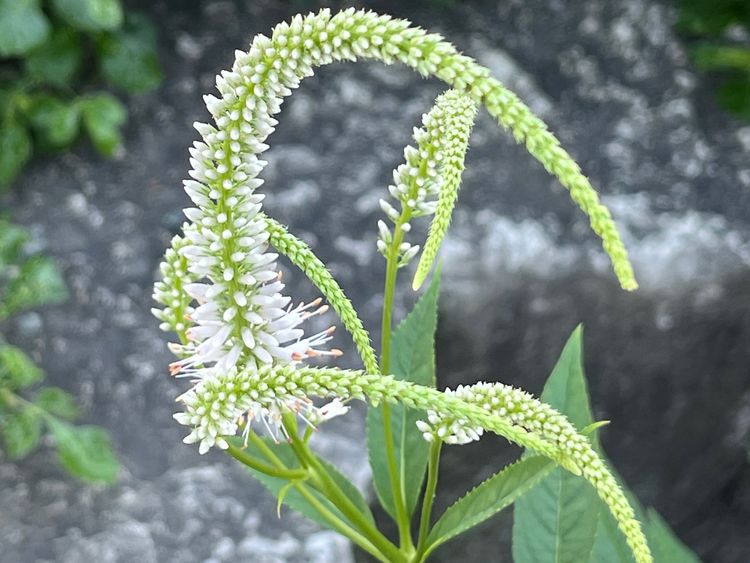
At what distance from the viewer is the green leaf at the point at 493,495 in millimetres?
315

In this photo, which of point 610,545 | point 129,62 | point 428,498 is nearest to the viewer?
point 428,498

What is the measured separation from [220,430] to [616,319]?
0.79 meters

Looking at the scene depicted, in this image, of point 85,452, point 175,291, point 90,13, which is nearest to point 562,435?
point 175,291

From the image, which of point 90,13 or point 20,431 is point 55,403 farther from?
point 90,13

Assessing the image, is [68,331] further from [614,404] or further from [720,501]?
[720,501]

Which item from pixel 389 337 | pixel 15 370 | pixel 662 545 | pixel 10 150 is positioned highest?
pixel 10 150

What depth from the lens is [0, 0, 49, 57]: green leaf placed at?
0.95 metres

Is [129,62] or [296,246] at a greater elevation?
[129,62]

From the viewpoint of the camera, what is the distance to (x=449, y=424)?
305 mm

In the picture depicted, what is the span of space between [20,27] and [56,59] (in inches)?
3.4

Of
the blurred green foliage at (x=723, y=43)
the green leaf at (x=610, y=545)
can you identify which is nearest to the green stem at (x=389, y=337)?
the green leaf at (x=610, y=545)

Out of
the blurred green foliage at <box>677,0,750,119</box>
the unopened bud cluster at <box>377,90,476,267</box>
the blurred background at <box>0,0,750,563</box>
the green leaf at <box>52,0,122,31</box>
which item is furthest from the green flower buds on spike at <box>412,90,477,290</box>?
the blurred green foliage at <box>677,0,750,119</box>

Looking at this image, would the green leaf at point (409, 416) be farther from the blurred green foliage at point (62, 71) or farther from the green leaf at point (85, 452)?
the blurred green foliage at point (62, 71)

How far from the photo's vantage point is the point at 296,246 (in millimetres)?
301
